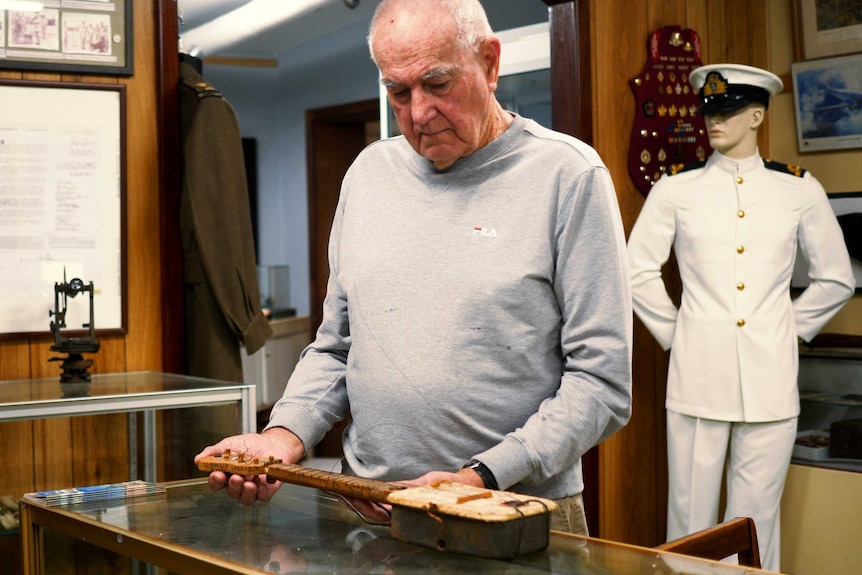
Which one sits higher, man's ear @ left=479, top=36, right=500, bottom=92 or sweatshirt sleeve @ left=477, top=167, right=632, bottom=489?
man's ear @ left=479, top=36, right=500, bottom=92

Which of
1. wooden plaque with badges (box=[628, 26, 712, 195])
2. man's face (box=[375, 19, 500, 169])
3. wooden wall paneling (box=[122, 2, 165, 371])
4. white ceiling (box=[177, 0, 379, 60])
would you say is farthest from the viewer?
white ceiling (box=[177, 0, 379, 60])

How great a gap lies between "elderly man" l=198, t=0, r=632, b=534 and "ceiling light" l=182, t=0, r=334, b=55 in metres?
5.31

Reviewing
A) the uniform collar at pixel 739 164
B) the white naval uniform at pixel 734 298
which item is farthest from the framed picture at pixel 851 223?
the uniform collar at pixel 739 164

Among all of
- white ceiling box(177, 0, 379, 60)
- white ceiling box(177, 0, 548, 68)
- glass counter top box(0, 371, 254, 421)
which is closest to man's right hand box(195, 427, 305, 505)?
glass counter top box(0, 371, 254, 421)

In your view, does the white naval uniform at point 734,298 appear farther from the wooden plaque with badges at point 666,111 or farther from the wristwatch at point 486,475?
the wristwatch at point 486,475

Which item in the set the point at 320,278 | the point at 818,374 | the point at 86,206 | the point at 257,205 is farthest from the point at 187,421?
the point at 257,205

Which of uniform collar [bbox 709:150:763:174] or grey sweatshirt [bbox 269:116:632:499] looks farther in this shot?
uniform collar [bbox 709:150:763:174]

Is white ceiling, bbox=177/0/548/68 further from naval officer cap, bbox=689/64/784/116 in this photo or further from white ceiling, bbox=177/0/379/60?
naval officer cap, bbox=689/64/784/116

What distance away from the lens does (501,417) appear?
64.4 inches

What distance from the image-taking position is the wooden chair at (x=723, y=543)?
1636 millimetres

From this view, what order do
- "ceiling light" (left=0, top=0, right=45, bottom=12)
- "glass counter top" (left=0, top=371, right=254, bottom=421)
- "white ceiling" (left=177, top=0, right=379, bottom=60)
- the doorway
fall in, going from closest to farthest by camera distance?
"glass counter top" (left=0, top=371, right=254, bottom=421), "ceiling light" (left=0, top=0, right=45, bottom=12), "white ceiling" (left=177, top=0, right=379, bottom=60), the doorway

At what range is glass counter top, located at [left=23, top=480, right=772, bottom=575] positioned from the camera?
1.23 meters

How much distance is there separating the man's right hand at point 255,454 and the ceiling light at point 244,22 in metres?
5.40

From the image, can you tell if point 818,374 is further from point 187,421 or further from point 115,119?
point 115,119
